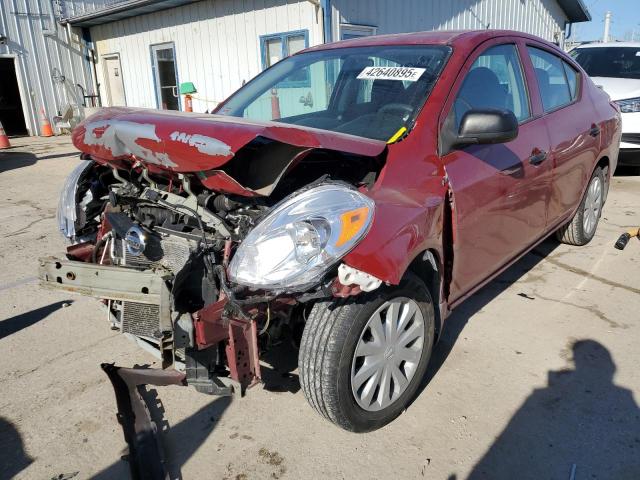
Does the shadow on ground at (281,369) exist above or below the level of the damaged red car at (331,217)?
below

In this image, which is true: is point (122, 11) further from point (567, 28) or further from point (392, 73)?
point (567, 28)

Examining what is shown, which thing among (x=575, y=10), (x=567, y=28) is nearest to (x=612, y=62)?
(x=575, y=10)

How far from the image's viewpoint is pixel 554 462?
89.9 inches

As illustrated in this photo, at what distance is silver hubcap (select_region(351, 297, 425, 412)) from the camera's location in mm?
2291

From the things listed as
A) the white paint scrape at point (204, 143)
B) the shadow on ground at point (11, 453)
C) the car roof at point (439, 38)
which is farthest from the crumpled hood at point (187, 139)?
the shadow on ground at point (11, 453)

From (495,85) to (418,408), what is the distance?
1922 mm

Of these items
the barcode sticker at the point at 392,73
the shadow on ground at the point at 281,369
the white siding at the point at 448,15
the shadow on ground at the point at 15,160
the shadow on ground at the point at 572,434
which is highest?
the white siding at the point at 448,15

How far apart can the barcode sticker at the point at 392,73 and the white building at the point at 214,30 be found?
6275mm

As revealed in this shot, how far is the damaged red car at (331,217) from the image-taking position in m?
2.05

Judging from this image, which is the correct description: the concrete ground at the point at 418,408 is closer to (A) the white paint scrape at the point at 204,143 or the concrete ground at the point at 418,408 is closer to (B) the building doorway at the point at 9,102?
(A) the white paint scrape at the point at 204,143

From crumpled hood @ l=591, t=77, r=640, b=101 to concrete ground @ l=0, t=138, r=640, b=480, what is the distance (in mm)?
4884

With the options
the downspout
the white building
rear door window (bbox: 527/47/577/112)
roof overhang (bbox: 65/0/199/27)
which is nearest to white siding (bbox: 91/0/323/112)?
the white building

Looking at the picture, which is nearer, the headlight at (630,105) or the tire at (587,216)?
the tire at (587,216)

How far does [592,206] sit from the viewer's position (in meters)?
4.80
